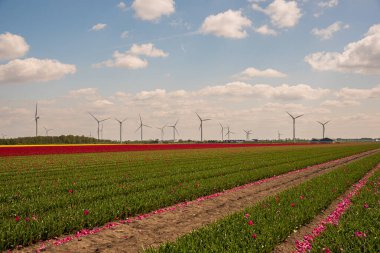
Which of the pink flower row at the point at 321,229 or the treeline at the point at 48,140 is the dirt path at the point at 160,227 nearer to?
the pink flower row at the point at 321,229

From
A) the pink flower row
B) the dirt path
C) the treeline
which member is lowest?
the dirt path

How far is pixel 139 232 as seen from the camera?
11.6 metres

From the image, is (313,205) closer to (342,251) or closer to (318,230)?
(318,230)

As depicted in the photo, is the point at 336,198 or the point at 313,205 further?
the point at 336,198

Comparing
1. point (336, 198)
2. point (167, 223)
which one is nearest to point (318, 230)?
point (167, 223)

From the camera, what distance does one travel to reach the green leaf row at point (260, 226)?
883 centimetres

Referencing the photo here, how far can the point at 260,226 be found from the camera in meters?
10.7

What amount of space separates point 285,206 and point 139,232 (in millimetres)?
6310

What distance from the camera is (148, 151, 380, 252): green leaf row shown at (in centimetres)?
883

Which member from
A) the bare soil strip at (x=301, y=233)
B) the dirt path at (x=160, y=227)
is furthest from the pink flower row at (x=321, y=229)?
the dirt path at (x=160, y=227)

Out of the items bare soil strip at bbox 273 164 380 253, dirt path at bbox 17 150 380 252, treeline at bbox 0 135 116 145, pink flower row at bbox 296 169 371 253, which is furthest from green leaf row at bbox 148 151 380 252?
treeline at bbox 0 135 116 145

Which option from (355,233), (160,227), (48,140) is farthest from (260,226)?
(48,140)

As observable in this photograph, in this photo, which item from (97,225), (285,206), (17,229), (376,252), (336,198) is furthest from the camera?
(336,198)

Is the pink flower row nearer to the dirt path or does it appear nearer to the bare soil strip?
the bare soil strip
